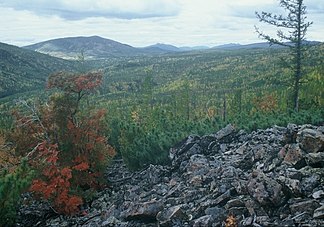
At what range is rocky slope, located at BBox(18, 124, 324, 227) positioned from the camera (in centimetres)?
1344

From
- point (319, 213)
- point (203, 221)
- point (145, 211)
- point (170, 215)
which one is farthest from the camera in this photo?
point (145, 211)

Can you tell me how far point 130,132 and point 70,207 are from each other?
39.4ft

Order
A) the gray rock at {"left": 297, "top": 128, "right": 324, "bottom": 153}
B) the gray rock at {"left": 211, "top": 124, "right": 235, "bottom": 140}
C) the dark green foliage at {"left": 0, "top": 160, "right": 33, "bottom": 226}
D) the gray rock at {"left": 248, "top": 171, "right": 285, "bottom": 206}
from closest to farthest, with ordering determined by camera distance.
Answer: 1. the gray rock at {"left": 248, "top": 171, "right": 285, "bottom": 206}
2. the gray rock at {"left": 297, "top": 128, "right": 324, "bottom": 153}
3. the dark green foliage at {"left": 0, "top": 160, "right": 33, "bottom": 226}
4. the gray rock at {"left": 211, "top": 124, "right": 235, "bottom": 140}

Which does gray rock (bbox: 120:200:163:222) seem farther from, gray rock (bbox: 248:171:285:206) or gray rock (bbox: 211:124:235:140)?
gray rock (bbox: 211:124:235:140)

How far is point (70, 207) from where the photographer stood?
22.0 metres

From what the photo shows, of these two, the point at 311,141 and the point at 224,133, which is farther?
the point at 224,133

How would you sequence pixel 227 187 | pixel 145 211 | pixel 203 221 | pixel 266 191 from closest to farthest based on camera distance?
pixel 266 191
pixel 203 221
pixel 227 187
pixel 145 211

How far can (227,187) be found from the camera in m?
16.2

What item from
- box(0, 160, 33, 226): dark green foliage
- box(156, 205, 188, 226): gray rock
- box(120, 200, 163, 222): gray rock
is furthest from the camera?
box(120, 200, 163, 222): gray rock

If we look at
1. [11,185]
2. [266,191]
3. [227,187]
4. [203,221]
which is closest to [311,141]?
[266,191]

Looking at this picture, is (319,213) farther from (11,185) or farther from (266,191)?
(11,185)

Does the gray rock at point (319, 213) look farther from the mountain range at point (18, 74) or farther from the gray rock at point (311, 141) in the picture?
the mountain range at point (18, 74)

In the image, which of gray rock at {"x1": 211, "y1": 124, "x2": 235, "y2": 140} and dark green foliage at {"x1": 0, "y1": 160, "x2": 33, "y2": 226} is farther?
gray rock at {"x1": 211, "y1": 124, "x2": 235, "y2": 140}

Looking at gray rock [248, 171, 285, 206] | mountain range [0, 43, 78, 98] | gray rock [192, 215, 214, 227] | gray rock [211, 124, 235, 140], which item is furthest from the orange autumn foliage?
mountain range [0, 43, 78, 98]
